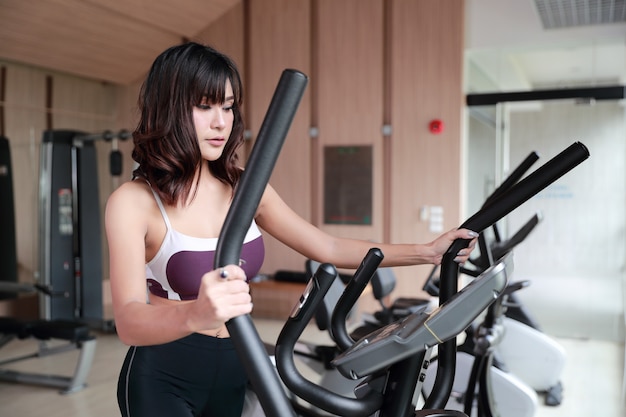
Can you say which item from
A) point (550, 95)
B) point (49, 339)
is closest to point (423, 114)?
point (550, 95)

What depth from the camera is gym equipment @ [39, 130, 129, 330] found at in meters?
5.13

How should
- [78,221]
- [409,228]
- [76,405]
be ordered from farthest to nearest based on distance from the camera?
[409,228] < [78,221] < [76,405]

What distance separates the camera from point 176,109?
1.13 m

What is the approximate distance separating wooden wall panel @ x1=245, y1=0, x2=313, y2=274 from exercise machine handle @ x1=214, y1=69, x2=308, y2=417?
5.33 meters

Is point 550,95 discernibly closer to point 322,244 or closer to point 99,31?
point 99,31

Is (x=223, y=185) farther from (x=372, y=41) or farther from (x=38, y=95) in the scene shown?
(x=38, y=95)

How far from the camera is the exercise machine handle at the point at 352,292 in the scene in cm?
95

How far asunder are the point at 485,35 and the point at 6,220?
463 cm

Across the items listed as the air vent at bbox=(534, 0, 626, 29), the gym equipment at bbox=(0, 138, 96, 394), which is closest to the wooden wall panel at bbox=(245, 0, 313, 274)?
the air vent at bbox=(534, 0, 626, 29)

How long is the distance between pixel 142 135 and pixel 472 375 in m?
1.80

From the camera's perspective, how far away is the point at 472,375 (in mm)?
2457

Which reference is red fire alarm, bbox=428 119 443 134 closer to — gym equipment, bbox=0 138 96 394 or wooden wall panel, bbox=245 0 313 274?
wooden wall panel, bbox=245 0 313 274

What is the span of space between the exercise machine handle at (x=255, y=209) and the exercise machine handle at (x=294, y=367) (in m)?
0.08

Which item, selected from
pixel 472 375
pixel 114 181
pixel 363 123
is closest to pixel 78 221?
pixel 114 181
